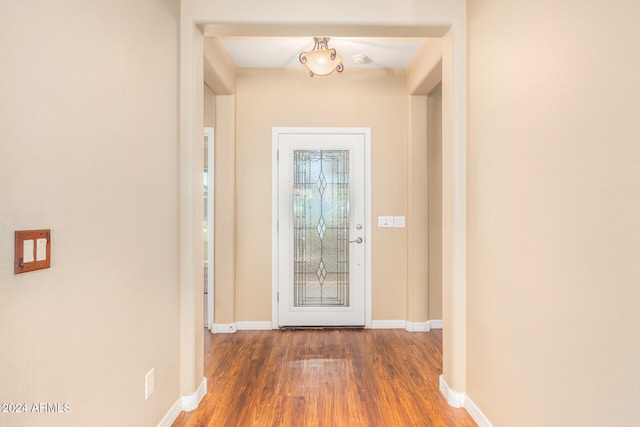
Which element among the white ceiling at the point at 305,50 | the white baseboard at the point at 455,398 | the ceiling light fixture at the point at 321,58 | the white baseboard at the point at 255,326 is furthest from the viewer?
the white baseboard at the point at 255,326

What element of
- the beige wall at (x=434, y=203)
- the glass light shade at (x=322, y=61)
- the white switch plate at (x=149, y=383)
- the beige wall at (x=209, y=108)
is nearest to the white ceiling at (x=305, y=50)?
the glass light shade at (x=322, y=61)

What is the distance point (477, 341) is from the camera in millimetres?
2062

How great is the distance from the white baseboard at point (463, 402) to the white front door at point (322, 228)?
143cm

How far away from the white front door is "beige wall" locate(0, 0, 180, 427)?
175 cm

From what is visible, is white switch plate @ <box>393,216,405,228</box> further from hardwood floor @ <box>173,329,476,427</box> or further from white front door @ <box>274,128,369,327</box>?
hardwood floor @ <box>173,329,476,427</box>

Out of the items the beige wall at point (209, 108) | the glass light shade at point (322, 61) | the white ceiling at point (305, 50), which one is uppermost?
the white ceiling at point (305, 50)

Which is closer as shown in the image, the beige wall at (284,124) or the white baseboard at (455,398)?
the white baseboard at (455,398)

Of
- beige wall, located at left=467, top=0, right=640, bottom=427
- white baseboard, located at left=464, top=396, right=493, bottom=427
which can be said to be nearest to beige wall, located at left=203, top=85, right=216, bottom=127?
beige wall, located at left=467, top=0, right=640, bottom=427

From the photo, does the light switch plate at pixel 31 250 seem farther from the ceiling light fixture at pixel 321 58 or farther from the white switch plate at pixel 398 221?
the white switch plate at pixel 398 221

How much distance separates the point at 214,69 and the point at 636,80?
2764 mm

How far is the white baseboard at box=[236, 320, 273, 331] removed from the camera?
3.68 meters

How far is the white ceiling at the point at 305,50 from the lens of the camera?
10.1ft

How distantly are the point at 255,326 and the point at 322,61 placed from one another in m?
2.65

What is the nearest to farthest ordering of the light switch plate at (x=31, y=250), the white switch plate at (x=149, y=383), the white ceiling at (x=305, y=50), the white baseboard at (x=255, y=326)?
the light switch plate at (x=31, y=250) → the white switch plate at (x=149, y=383) → the white ceiling at (x=305, y=50) → the white baseboard at (x=255, y=326)
